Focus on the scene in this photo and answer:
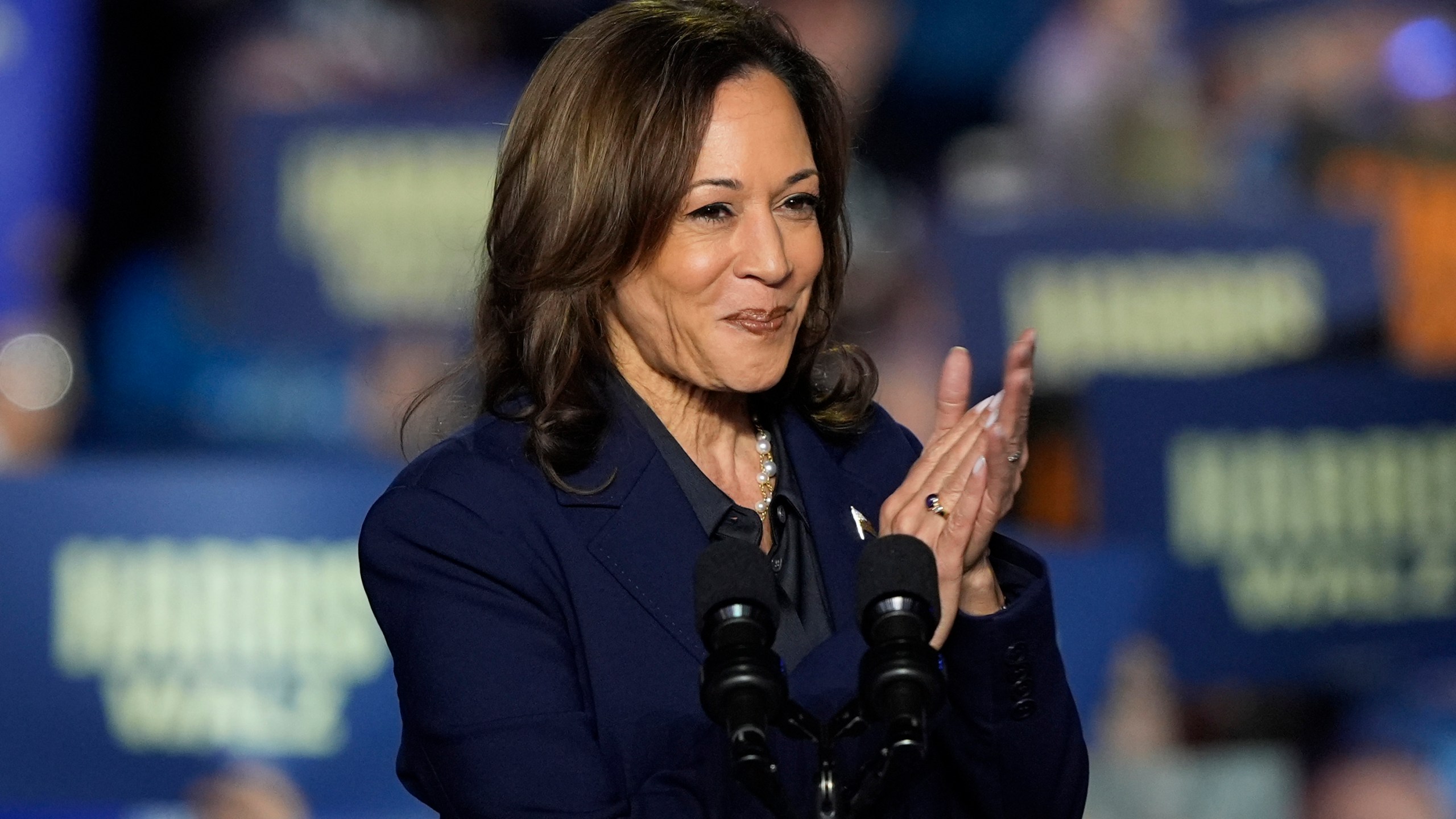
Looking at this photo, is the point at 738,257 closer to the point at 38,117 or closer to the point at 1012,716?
the point at 1012,716

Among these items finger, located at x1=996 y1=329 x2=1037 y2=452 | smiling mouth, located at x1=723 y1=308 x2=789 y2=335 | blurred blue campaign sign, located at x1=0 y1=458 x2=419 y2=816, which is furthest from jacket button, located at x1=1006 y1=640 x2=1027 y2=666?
blurred blue campaign sign, located at x1=0 y1=458 x2=419 y2=816

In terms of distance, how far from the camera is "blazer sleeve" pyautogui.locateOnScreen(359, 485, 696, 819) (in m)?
1.87

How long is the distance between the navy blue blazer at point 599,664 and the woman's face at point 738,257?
130mm

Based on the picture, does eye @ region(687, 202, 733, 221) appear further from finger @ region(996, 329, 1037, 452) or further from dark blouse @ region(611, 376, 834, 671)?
finger @ region(996, 329, 1037, 452)

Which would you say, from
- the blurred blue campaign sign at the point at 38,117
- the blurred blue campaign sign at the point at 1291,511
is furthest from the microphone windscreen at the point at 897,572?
the blurred blue campaign sign at the point at 38,117

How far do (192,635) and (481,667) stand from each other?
2.03 metres

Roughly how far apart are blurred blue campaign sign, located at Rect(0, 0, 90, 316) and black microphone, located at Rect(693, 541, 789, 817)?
5220mm

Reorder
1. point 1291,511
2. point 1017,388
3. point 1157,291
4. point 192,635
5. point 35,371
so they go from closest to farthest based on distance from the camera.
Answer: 1. point 1017,388
2. point 192,635
3. point 1291,511
4. point 1157,291
5. point 35,371

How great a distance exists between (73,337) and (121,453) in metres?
2.38

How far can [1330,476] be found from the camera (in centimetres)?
463

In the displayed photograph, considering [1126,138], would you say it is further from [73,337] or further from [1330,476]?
[73,337]

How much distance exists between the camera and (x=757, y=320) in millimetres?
2086

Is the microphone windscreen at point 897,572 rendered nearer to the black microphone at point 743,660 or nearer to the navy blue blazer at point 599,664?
the black microphone at point 743,660

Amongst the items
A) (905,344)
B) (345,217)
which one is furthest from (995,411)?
(345,217)
